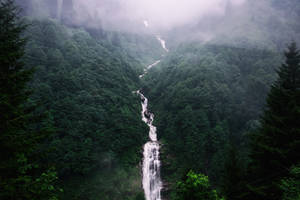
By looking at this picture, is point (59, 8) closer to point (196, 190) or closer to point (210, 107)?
point (210, 107)

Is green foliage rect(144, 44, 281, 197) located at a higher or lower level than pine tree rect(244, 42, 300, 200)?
higher

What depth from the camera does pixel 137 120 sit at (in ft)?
208

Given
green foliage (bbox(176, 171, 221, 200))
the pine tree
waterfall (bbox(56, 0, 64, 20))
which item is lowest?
green foliage (bbox(176, 171, 221, 200))

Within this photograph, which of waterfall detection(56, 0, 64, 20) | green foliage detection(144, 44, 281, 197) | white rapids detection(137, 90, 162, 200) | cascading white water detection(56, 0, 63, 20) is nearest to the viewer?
white rapids detection(137, 90, 162, 200)

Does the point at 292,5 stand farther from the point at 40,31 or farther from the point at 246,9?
the point at 40,31

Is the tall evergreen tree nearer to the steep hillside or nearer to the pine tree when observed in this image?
the pine tree

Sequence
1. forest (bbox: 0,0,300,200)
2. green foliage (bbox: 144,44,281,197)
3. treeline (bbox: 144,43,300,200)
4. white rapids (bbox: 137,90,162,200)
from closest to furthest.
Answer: forest (bbox: 0,0,300,200) < treeline (bbox: 144,43,300,200) < white rapids (bbox: 137,90,162,200) < green foliage (bbox: 144,44,281,197)

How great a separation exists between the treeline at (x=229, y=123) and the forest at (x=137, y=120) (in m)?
0.14

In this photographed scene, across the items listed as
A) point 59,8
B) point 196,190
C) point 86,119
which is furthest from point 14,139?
point 59,8

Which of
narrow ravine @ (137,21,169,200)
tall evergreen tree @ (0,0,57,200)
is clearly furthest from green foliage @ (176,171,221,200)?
narrow ravine @ (137,21,169,200)

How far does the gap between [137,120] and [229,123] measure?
28176 mm

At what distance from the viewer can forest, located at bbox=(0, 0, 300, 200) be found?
31.7 ft

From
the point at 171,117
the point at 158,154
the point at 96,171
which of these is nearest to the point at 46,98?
the point at 96,171

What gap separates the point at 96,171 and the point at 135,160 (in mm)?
9977
